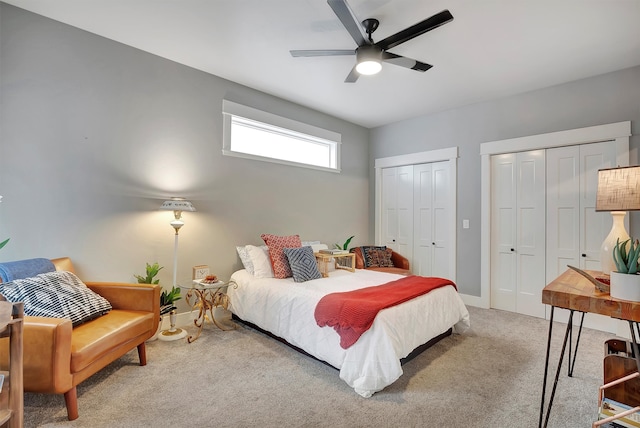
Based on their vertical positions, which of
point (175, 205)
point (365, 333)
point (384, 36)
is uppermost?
point (384, 36)

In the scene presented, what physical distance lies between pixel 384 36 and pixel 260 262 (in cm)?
247

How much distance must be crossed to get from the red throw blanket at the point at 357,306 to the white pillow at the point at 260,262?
1.00 meters

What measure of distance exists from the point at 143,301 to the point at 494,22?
11.6 ft

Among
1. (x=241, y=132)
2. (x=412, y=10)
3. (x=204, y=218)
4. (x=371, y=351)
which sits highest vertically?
(x=412, y=10)

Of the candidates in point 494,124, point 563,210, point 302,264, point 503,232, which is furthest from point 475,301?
point 302,264

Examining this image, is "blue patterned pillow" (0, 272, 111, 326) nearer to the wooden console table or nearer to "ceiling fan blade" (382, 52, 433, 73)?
the wooden console table

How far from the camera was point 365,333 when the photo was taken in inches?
80.6

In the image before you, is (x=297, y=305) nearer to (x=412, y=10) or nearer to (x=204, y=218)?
(x=204, y=218)

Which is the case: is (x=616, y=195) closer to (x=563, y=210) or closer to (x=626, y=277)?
(x=626, y=277)

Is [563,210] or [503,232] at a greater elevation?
[563,210]

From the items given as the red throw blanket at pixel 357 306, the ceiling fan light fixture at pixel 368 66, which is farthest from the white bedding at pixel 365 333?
the ceiling fan light fixture at pixel 368 66

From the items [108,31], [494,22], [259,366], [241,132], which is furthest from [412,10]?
[259,366]

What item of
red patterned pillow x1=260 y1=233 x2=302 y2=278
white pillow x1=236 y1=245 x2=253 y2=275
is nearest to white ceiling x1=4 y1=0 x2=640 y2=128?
red patterned pillow x1=260 y1=233 x2=302 y2=278

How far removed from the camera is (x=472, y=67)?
3.10 metres
